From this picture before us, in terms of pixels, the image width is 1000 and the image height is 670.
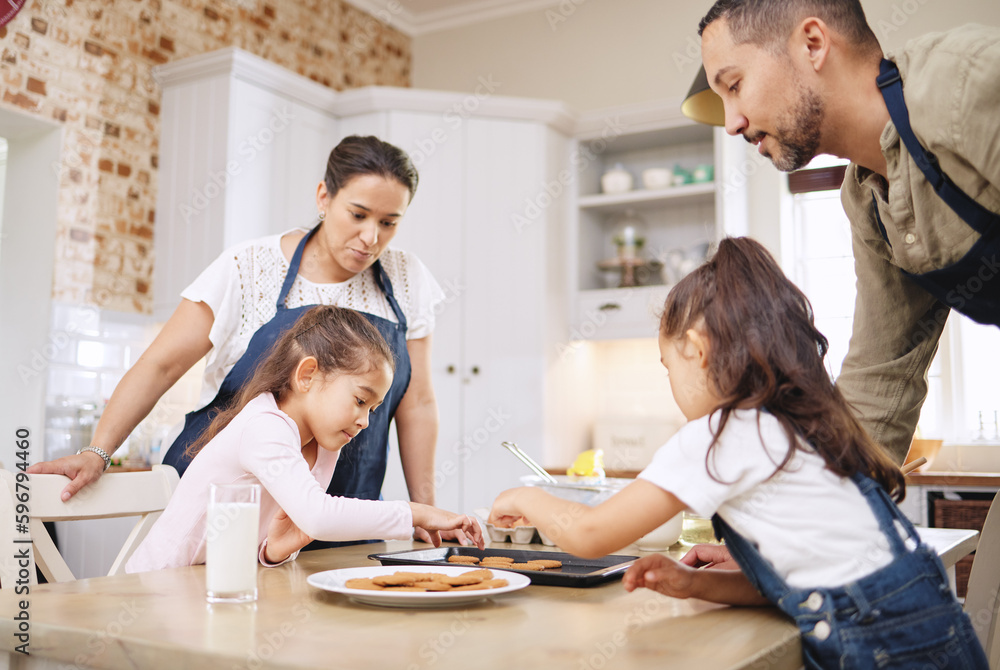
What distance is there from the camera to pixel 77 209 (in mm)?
3395

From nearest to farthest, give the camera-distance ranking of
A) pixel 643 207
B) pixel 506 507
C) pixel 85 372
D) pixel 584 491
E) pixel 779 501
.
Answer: pixel 779 501, pixel 506 507, pixel 584 491, pixel 85 372, pixel 643 207

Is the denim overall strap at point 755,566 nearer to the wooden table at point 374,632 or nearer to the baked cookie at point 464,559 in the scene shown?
the wooden table at point 374,632

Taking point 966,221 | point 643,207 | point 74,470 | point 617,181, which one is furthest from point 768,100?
point 643,207

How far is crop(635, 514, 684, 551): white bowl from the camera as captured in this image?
143 centimetres

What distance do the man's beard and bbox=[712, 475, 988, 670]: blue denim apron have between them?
2.01 feet

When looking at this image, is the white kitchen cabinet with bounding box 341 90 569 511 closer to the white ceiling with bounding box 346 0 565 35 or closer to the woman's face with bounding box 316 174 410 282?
the white ceiling with bounding box 346 0 565 35

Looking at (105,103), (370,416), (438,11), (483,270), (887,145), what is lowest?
(370,416)

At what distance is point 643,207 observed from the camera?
172 inches

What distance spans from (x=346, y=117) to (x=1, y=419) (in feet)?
6.35

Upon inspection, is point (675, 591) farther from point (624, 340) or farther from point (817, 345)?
point (624, 340)

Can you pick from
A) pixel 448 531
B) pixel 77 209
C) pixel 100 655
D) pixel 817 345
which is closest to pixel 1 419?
pixel 77 209

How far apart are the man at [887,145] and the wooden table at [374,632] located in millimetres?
594

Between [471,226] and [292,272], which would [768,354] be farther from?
[471,226]

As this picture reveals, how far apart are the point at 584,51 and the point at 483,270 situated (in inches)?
58.9
